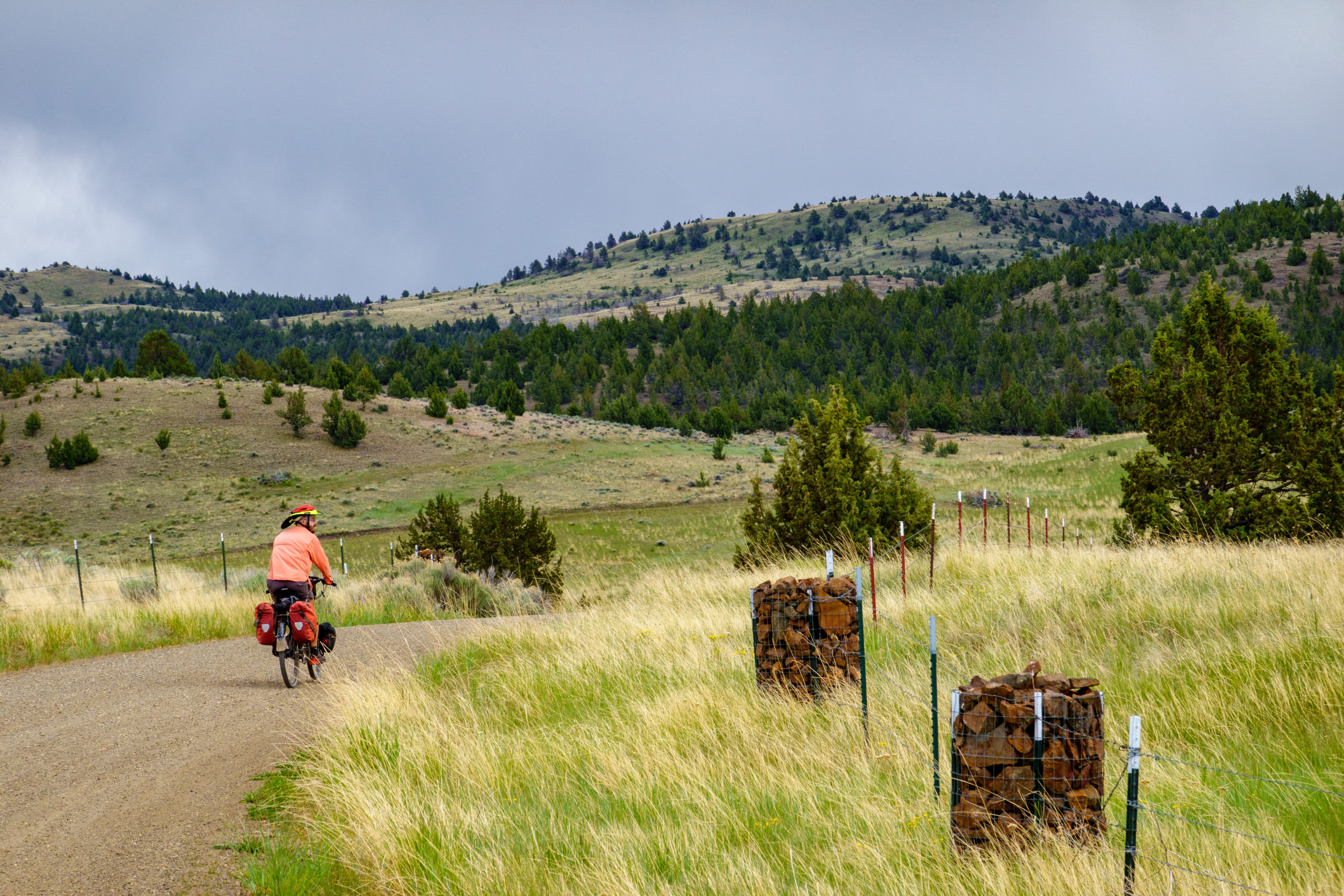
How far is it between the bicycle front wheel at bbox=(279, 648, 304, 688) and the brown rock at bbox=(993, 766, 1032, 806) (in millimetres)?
7881

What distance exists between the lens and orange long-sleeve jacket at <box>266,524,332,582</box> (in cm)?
1018

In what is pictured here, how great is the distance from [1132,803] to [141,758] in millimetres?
7109

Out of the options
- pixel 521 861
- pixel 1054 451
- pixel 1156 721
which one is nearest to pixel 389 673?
pixel 521 861

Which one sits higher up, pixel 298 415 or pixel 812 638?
pixel 298 415

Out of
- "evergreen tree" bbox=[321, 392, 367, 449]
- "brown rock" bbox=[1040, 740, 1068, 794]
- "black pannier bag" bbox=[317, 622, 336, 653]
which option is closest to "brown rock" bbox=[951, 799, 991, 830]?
"brown rock" bbox=[1040, 740, 1068, 794]

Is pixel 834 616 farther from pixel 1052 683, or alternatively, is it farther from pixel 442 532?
pixel 442 532

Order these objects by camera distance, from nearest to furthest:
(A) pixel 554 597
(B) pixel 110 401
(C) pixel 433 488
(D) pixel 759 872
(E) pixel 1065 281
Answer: (D) pixel 759 872 < (A) pixel 554 597 < (C) pixel 433 488 < (B) pixel 110 401 < (E) pixel 1065 281

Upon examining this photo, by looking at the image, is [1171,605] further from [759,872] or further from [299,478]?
[299,478]

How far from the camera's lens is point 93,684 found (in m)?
10.2

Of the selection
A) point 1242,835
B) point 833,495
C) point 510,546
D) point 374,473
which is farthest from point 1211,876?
point 374,473

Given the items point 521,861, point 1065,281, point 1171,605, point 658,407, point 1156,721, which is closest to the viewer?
point 521,861

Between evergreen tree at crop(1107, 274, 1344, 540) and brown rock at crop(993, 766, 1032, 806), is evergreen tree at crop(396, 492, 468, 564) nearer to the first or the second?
evergreen tree at crop(1107, 274, 1344, 540)

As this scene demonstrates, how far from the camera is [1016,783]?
4.26 m

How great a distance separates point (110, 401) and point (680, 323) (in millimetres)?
83827
